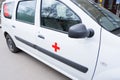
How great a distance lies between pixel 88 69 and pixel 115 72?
391 mm

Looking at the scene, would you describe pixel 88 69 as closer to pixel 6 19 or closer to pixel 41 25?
pixel 41 25

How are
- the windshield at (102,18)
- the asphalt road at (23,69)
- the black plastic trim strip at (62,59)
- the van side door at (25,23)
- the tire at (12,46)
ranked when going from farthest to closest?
the tire at (12,46) → the asphalt road at (23,69) → the van side door at (25,23) → the black plastic trim strip at (62,59) → the windshield at (102,18)

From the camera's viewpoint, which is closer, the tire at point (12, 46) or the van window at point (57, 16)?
the van window at point (57, 16)

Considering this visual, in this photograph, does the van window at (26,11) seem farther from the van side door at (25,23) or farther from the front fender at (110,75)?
the front fender at (110,75)

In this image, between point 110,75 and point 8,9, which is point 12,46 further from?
point 110,75

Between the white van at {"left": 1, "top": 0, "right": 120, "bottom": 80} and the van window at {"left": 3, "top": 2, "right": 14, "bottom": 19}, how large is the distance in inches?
20.8

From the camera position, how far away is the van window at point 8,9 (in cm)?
375

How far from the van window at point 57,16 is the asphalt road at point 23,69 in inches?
39.6

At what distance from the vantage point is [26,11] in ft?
10.5

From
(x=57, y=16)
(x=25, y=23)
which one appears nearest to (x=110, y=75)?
(x=57, y=16)

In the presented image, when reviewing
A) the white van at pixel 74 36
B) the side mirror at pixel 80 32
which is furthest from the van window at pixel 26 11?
the side mirror at pixel 80 32

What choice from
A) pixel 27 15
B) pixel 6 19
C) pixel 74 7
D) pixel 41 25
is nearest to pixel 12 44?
pixel 6 19

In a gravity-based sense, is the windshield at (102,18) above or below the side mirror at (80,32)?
above

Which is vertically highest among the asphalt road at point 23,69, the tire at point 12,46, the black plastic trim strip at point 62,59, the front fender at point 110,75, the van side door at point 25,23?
Result: the van side door at point 25,23
